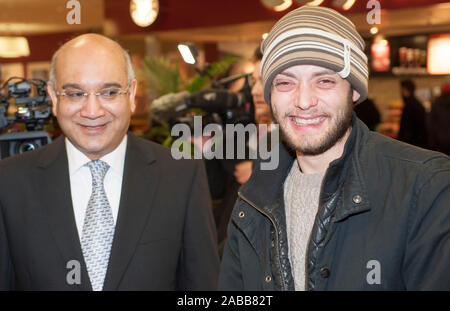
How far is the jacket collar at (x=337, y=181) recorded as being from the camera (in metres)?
1.28

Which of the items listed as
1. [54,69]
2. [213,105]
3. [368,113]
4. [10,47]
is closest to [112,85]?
[54,69]

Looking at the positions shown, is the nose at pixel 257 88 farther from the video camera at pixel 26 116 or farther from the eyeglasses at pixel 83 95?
the video camera at pixel 26 116

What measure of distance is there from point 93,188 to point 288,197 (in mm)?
713

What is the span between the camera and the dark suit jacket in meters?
1.72

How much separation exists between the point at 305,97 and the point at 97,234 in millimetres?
866

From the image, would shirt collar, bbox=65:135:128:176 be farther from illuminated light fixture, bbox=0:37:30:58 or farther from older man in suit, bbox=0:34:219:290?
illuminated light fixture, bbox=0:37:30:58

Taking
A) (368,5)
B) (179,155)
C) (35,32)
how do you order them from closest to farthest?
(368,5) → (179,155) → (35,32)

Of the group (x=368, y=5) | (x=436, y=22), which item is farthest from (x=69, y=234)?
(x=436, y=22)

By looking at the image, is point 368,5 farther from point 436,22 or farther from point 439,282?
point 436,22

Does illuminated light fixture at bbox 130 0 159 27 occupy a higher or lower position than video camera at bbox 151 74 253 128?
higher

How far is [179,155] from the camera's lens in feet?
6.58

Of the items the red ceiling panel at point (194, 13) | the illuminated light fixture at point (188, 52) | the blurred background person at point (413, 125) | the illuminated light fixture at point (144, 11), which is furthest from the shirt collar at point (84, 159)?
the illuminated light fixture at point (144, 11)

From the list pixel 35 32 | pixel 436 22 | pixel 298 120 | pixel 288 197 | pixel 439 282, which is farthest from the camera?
pixel 35 32

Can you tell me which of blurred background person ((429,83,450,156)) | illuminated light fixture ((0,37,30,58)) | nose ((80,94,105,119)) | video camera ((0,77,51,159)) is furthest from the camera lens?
illuminated light fixture ((0,37,30,58))
